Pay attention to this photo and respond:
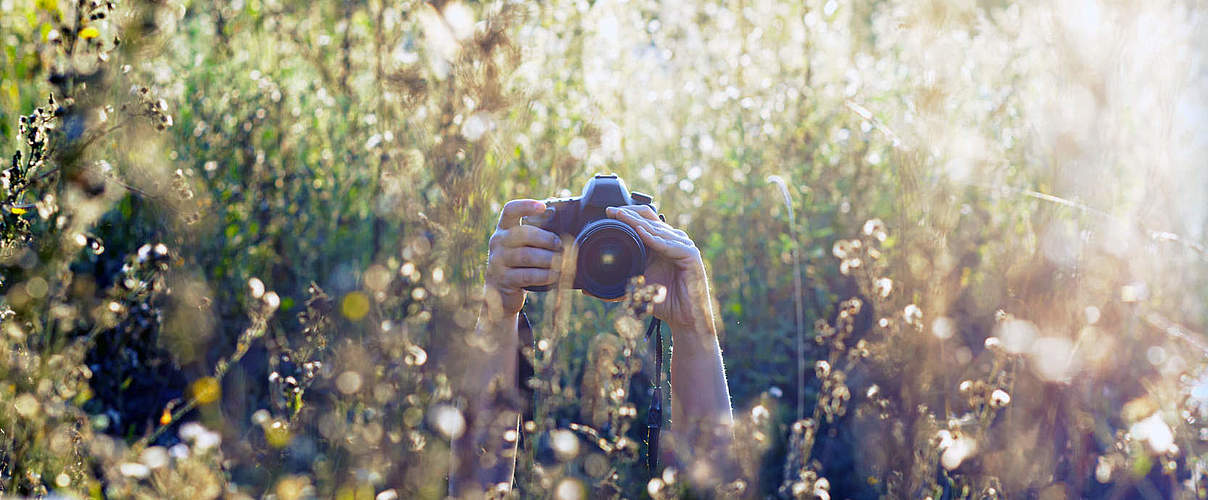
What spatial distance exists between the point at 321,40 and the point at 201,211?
104 cm

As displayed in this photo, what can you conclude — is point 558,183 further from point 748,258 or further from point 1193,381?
point 1193,381

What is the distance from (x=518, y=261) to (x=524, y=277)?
1.4 inches

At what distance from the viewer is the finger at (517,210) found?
1.61 metres

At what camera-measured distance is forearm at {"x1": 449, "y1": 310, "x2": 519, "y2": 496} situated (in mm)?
1368

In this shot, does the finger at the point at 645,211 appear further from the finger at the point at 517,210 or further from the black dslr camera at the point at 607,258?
the finger at the point at 517,210

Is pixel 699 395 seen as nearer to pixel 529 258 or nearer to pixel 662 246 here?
pixel 662 246

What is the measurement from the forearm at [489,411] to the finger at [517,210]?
189mm

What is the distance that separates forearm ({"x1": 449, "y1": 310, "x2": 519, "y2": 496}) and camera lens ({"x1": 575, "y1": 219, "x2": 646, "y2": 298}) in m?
0.17

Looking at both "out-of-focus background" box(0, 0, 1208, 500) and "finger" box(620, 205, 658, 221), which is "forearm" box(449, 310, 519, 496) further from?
"finger" box(620, 205, 658, 221)

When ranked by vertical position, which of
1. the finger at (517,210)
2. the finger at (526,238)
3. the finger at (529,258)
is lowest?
the finger at (529,258)

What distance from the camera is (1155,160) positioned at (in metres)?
2.27

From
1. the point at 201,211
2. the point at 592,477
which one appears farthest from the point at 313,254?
the point at 592,477

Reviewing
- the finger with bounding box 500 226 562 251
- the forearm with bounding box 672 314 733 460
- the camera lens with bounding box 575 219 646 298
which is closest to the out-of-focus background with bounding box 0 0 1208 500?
the forearm with bounding box 672 314 733 460

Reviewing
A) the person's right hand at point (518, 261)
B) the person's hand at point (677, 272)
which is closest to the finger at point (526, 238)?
the person's right hand at point (518, 261)
